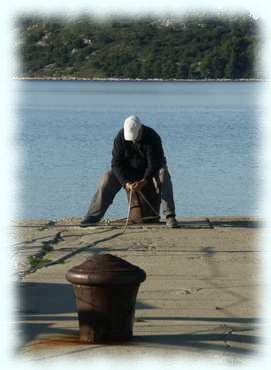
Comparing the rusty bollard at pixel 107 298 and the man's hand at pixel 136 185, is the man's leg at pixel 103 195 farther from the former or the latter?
the rusty bollard at pixel 107 298

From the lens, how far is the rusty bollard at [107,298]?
7809 mm

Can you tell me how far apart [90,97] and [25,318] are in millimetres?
85690

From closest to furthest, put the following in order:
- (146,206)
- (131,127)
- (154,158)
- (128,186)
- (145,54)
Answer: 1. (131,127)
2. (154,158)
3. (128,186)
4. (146,206)
5. (145,54)

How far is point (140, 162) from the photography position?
1365 cm

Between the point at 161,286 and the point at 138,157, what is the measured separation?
3.92 meters

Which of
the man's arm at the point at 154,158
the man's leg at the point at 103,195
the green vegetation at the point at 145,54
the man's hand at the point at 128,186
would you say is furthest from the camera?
the green vegetation at the point at 145,54

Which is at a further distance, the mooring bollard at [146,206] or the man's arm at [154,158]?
the mooring bollard at [146,206]

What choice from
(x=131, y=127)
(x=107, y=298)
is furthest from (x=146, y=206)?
(x=107, y=298)

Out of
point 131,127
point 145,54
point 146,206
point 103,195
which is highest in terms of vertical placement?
point 131,127

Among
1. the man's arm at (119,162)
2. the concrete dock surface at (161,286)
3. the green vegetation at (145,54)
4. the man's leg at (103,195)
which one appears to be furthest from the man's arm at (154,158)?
the green vegetation at (145,54)

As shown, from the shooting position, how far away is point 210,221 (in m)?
14.5

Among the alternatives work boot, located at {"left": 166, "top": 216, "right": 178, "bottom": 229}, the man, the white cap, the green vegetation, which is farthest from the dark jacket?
the green vegetation

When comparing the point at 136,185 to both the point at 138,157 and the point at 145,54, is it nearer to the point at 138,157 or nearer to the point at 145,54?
the point at 138,157

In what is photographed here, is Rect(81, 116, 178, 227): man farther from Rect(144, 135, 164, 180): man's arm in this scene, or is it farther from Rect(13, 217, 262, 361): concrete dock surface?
Rect(13, 217, 262, 361): concrete dock surface
